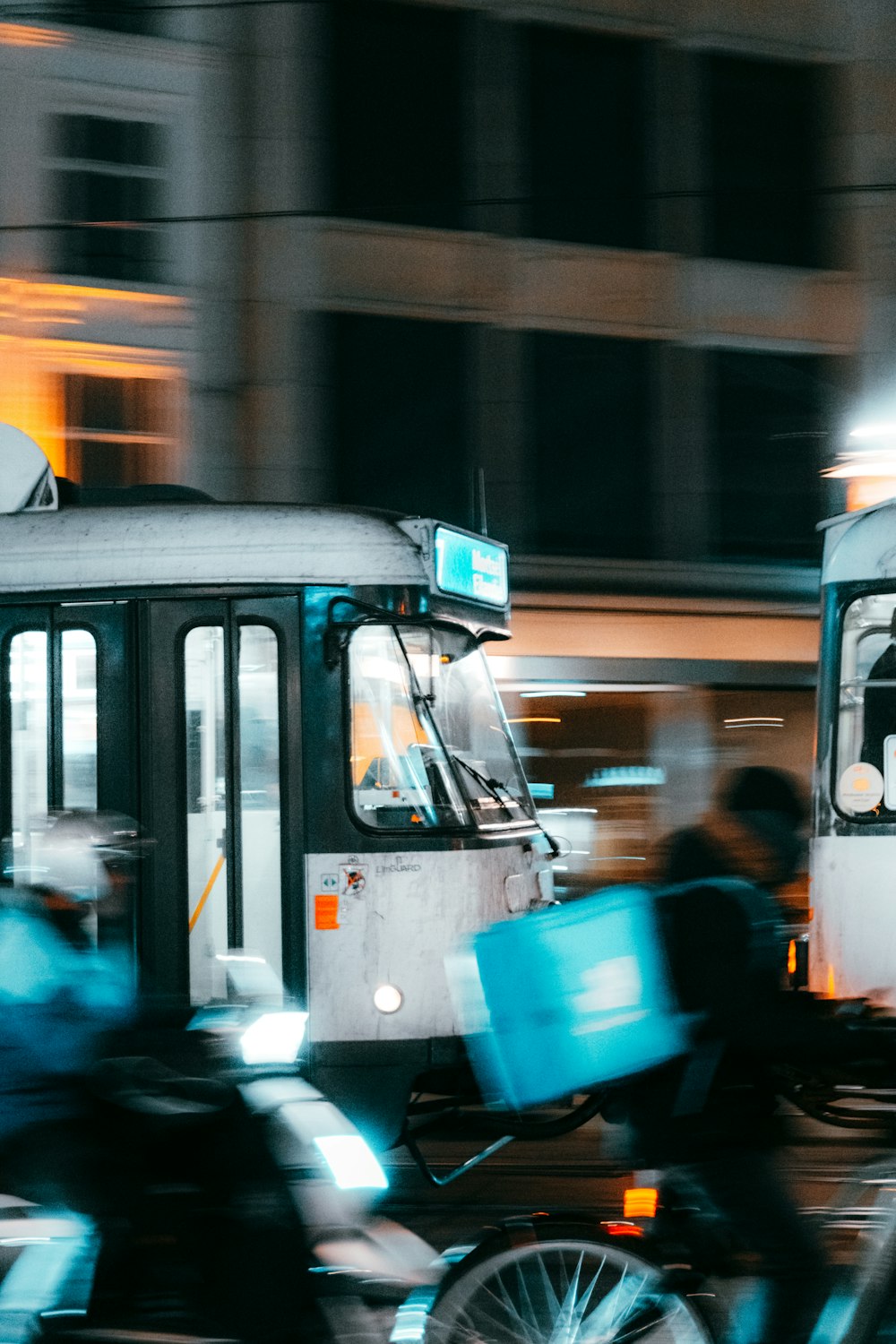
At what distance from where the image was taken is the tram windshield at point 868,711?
7.48m

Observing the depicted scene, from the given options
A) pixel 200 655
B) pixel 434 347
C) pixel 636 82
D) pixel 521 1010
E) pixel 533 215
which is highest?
pixel 636 82

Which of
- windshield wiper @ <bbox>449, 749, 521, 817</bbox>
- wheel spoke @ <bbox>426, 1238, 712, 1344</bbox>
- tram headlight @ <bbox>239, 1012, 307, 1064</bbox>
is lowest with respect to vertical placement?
wheel spoke @ <bbox>426, 1238, 712, 1344</bbox>

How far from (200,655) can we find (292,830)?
84 cm

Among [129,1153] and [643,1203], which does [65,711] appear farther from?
[643,1203]

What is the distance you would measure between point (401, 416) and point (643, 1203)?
41.3ft

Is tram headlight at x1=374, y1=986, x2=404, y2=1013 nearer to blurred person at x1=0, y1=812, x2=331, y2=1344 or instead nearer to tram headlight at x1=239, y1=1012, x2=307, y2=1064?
tram headlight at x1=239, y1=1012, x2=307, y2=1064

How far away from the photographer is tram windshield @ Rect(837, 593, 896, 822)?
7480 mm

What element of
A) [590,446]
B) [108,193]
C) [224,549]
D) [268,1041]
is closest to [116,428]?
[108,193]

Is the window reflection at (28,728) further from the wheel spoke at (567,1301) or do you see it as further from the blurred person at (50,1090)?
the wheel spoke at (567,1301)

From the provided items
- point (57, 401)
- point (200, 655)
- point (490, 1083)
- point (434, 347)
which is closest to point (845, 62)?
point (434, 347)

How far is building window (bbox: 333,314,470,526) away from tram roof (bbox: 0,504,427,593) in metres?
8.75

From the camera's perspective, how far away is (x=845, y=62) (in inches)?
655

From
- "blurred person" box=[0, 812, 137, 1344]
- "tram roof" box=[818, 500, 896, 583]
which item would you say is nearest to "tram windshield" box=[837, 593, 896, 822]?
"tram roof" box=[818, 500, 896, 583]

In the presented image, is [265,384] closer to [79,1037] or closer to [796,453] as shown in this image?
[796,453]
